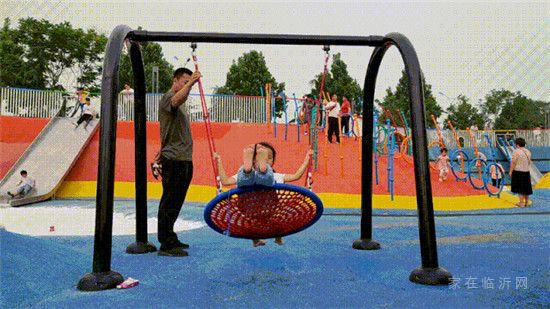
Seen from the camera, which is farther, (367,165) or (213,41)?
(367,165)

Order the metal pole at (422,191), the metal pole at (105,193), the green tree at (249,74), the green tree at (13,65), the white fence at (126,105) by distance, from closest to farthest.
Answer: the metal pole at (105,193) → the metal pole at (422,191) → the white fence at (126,105) → the green tree at (13,65) → the green tree at (249,74)

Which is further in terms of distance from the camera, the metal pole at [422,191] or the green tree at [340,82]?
the green tree at [340,82]

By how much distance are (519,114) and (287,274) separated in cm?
7001

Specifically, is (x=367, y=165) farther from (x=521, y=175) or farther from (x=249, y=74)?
(x=249, y=74)

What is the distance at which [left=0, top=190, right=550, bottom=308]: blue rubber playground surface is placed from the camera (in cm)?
270

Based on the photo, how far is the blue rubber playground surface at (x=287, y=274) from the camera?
8.85 ft

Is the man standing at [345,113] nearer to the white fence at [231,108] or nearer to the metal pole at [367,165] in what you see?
the white fence at [231,108]

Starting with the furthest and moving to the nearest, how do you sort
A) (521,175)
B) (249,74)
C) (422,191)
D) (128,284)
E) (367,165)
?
(249,74), (521,175), (367,165), (422,191), (128,284)

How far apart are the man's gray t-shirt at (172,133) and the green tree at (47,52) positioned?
40.9m

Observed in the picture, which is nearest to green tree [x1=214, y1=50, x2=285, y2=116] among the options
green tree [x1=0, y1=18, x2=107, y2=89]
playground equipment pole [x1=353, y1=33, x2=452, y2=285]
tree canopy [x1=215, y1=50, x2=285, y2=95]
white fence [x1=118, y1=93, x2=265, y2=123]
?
tree canopy [x1=215, y1=50, x2=285, y2=95]

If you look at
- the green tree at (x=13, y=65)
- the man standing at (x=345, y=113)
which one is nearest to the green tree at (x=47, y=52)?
the green tree at (x=13, y=65)

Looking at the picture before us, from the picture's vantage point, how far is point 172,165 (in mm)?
4176

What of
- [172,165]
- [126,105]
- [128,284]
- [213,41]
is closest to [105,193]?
[128,284]

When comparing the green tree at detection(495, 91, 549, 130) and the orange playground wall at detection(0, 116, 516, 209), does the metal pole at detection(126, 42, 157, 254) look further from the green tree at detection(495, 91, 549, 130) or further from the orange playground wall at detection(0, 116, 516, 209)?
the green tree at detection(495, 91, 549, 130)
